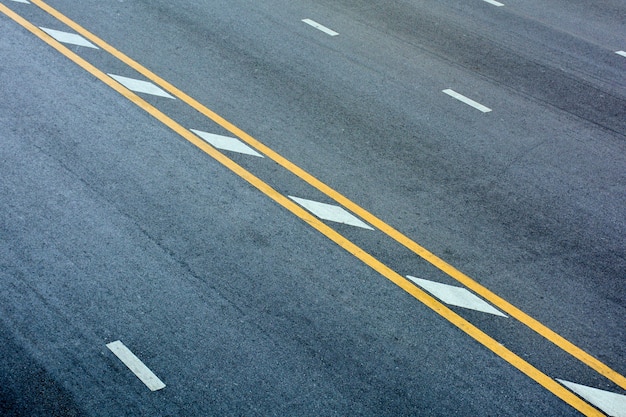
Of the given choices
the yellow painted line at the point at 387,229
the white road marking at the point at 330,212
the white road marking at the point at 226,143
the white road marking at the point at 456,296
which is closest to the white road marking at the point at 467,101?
the yellow painted line at the point at 387,229

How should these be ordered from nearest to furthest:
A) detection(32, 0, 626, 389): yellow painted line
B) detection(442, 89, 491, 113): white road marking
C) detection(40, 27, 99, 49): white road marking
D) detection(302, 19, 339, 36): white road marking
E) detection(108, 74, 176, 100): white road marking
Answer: detection(32, 0, 626, 389): yellow painted line < detection(108, 74, 176, 100): white road marking < detection(442, 89, 491, 113): white road marking < detection(40, 27, 99, 49): white road marking < detection(302, 19, 339, 36): white road marking

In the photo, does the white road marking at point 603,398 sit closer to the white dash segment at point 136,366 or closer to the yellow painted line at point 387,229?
the yellow painted line at point 387,229

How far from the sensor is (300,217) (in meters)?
7.78

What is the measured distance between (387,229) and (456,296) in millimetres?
1085

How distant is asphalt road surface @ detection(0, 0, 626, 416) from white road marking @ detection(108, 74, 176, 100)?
3 cm

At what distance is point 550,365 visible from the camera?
638 cm

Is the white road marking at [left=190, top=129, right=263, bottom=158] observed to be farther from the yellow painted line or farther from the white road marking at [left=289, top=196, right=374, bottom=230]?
the white road marking at [left=289, top=196, right=374, bottom=230]

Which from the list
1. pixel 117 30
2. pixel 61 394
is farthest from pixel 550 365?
pixel 117 30

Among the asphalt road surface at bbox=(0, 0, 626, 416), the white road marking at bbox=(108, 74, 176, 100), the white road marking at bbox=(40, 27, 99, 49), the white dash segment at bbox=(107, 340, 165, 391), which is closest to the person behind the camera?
the white dash segment at bbox=(107, 340, 165, 391)

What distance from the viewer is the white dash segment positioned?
18.8ft

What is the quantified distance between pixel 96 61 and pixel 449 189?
184 inches

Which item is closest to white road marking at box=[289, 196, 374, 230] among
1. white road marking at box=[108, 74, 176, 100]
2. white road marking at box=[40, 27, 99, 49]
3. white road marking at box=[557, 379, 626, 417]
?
white road marking at box=[557, 379, 626, 417]

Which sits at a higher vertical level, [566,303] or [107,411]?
[566,303]

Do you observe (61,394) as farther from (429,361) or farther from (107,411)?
(429,361)
